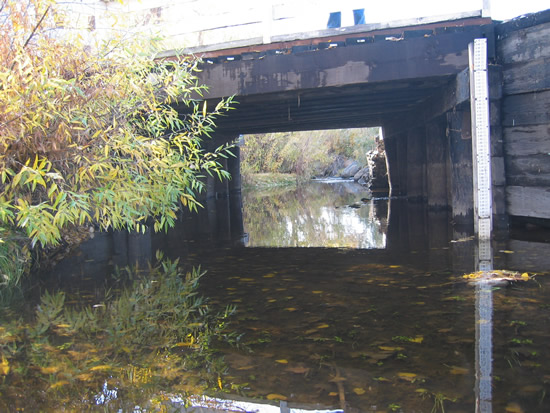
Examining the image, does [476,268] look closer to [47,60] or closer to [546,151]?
[546,151]

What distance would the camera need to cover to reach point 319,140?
140ft

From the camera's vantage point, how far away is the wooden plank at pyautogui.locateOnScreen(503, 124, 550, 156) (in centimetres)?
766

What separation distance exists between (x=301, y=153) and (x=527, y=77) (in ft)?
97.2

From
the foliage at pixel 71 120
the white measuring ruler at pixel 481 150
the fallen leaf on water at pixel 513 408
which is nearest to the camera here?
the fallen leaf on water at pixel 513 408

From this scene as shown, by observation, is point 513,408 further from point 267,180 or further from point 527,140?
point 267,180

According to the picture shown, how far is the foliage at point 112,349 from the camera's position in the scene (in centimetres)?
265

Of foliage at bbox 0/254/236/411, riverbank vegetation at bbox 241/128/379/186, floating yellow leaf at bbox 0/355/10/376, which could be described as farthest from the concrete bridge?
riverbank vegetation at bbox 241/128/379/186

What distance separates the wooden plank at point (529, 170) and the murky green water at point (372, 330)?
1.11m

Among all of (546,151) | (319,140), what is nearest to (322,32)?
(546,151)

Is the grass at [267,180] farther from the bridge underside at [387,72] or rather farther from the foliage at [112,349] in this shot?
the foliage at [112,349]

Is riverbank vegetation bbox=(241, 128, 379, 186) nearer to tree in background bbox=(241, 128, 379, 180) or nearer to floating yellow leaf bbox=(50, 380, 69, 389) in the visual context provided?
tree in background bbox=(241, 128, 379, 180)

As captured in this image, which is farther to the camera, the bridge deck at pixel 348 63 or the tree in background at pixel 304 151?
the tree in background at pixel 304 151

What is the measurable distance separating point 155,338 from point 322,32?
7.52m

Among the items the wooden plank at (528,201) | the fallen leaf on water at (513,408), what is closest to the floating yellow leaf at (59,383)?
the fallen leaf on water at (513,408)
